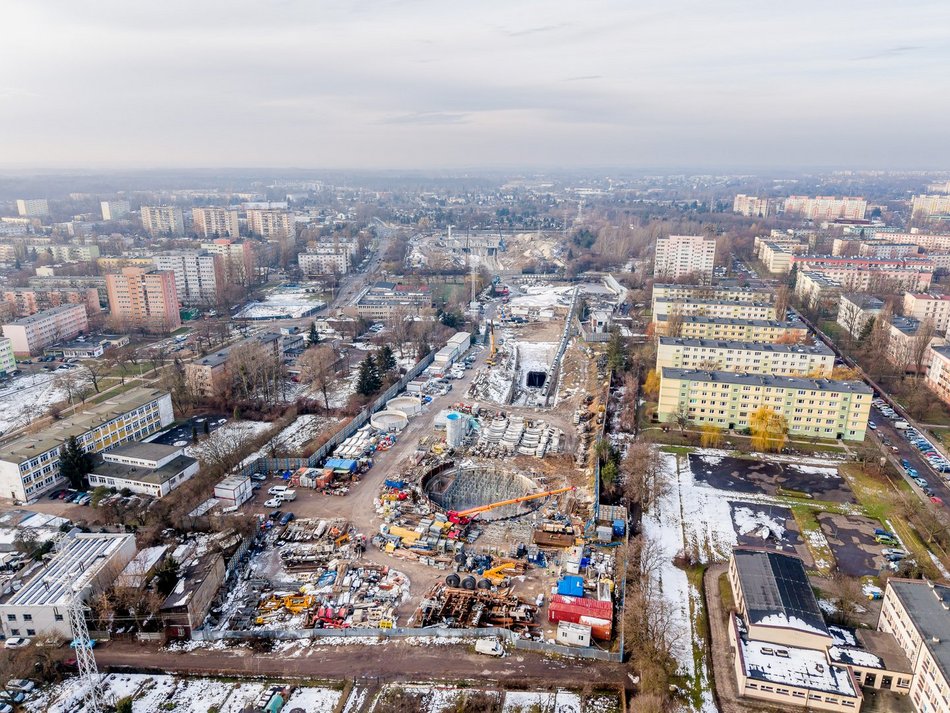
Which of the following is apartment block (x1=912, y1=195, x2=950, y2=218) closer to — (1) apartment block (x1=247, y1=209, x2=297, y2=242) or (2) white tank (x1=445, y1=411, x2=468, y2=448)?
(1) apartment block (x1=247, y1=209, x2=297, y2=242)

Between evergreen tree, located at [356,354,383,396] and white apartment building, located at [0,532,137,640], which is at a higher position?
evergreen tree, located at [356,354,383,396]

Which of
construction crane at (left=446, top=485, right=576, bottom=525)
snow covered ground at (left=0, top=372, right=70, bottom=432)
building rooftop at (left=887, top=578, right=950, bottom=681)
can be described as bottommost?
construction crane at (left=446, top=485, right=576, bottom=525)

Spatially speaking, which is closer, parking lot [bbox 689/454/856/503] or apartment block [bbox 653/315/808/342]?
parking lot [bbox 689/454/856/503]

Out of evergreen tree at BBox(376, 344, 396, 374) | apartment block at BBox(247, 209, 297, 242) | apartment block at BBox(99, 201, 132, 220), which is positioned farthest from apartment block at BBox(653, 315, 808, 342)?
apartment block at BBox(99, 201, 132, 220)

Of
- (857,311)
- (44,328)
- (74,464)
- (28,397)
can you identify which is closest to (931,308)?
(857,311)

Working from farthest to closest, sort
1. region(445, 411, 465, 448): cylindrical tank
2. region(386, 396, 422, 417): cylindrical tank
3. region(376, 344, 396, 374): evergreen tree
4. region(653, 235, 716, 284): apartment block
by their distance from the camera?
1. region(653, 235, 716, 284): apartment block
2. region(376, 344, 396, 374): evergreen tree
3. region(386, 396, 422, 417): cylindrical tank
4. region(445, 411, 465, 448): cylindrical tank

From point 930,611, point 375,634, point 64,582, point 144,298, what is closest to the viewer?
point 930,611

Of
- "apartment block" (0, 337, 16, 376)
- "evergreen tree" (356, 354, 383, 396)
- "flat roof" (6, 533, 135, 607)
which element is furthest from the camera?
"apartment block" (0, 337, 16, 376)

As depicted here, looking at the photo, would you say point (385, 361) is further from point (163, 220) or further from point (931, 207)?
point (931, 207)
